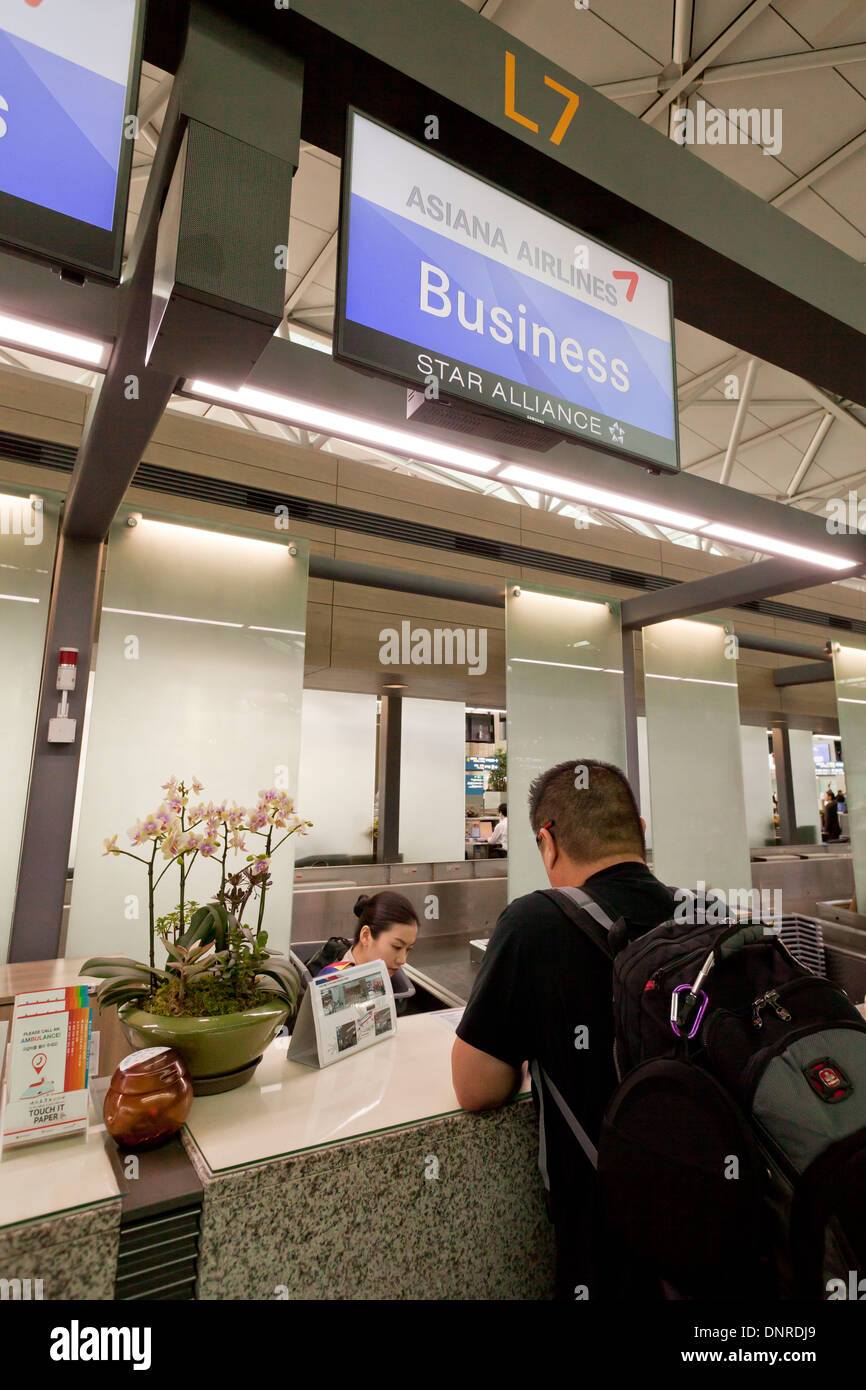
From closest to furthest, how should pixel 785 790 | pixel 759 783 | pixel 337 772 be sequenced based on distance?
pixel 337 772 → pixel 785 790 → pixel 759 783

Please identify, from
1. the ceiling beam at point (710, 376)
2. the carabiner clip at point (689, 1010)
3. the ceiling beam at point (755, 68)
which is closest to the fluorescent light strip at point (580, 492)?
the carabiner clip at point (689, 1010)

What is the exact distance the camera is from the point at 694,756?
548 cm

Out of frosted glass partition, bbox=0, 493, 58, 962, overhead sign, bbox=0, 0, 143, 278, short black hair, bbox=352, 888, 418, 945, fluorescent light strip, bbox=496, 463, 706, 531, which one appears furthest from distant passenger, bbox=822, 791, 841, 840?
overhead sign, bbox=0, 0, 143, 278

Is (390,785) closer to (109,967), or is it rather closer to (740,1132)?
(109,967)

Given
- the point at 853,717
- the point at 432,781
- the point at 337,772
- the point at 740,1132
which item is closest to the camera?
the point at 740,1132

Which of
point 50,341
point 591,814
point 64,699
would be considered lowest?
point 591,814

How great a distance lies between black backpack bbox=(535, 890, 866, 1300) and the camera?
2.92ft

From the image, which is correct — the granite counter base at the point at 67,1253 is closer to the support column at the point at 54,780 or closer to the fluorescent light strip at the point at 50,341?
the fluorescent light strip at the point at 50,341

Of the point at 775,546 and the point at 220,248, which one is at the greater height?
the point at 775,546

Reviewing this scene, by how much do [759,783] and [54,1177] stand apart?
13.9 m

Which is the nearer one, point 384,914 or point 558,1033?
point 558,1033

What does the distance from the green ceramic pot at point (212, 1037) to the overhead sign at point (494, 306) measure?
1.31 meters

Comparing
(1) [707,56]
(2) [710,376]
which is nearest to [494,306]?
(1) [707,56]
